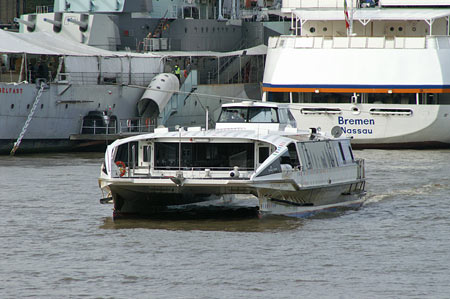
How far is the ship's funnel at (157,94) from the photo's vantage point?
5522 cm

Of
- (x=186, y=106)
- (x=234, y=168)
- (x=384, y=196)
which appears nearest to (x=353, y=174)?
(x=384, y=196)

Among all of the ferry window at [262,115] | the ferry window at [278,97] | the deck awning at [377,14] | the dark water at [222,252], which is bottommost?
the dark water at [222,252]

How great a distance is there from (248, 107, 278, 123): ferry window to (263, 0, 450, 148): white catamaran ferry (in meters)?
15.4

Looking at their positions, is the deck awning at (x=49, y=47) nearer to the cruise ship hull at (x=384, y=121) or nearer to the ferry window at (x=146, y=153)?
the cruise ship hull at (x=384, y=121)

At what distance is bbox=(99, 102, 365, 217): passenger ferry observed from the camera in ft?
88.2

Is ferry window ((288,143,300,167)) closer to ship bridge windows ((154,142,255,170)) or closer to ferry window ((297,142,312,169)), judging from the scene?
ferry window ((297,142,312,169))

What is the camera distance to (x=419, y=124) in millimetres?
48062

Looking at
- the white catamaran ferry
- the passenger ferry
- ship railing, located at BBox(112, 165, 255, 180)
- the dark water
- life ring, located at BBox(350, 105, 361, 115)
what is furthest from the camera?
life ring, located at BBox(350, 105, 361, 115)

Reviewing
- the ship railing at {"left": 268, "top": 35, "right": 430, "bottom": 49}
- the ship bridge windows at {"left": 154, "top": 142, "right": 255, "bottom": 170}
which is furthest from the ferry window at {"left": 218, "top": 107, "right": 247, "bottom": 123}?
the ship railing at {"left": 268, "top": 35, "right": 430, "bottom": 49}

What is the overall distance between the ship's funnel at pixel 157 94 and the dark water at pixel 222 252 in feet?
70.4

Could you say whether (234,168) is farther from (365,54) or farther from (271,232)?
(365,54)

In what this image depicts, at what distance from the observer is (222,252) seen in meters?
23.8

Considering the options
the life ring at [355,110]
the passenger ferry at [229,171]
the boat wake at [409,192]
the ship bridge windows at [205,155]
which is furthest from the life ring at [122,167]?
the life ring at [355,110]

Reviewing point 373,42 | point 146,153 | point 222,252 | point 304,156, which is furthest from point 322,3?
point 222,252
